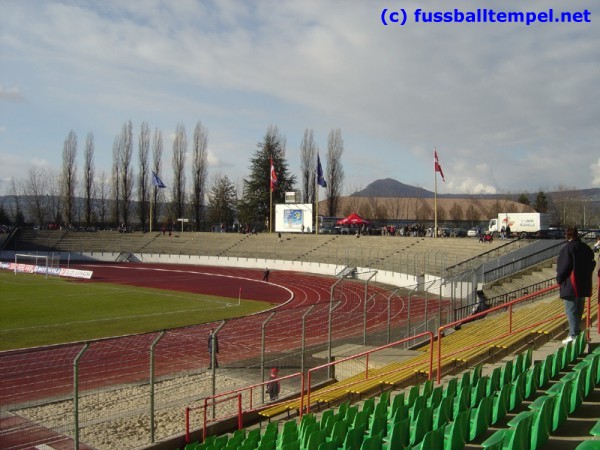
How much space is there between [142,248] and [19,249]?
16.1 m

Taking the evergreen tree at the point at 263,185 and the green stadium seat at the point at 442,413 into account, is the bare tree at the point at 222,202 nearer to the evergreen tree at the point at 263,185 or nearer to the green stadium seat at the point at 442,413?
the evergreen tree at the point at 263,185

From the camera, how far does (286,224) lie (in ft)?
213

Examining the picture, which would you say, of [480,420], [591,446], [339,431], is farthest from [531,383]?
[591,446]

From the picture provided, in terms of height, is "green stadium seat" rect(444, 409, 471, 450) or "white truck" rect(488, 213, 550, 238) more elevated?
"white truck" rect(488, 213, 550, 238)

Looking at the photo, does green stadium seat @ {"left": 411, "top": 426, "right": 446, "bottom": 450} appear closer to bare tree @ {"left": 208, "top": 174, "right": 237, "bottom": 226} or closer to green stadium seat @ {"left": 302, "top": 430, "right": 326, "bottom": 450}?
green stadium seat @ {"left": 302, "top": 430, "right": 326, "bottom": 450}

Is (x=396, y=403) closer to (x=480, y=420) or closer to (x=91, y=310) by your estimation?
(x=480, y=420)

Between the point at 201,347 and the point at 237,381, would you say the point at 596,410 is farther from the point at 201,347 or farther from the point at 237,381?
the point at 201,347

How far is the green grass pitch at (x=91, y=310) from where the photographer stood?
22.5 m

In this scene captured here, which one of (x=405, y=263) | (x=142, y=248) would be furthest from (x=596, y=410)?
(x=142, y=248)

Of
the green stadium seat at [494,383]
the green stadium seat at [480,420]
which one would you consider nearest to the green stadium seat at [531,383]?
the green stadium seat at [494,383]

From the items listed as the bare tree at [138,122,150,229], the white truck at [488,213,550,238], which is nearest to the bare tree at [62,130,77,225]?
the bare tree at [138,122,150,229]

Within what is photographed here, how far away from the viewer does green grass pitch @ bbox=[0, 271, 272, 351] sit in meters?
22.5

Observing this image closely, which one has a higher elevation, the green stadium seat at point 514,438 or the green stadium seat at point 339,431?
the green stadium seat at point 514,438

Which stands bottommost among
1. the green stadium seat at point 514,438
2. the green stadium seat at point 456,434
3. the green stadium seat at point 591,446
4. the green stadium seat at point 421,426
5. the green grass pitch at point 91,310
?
the green grass pitch at point 91,310
